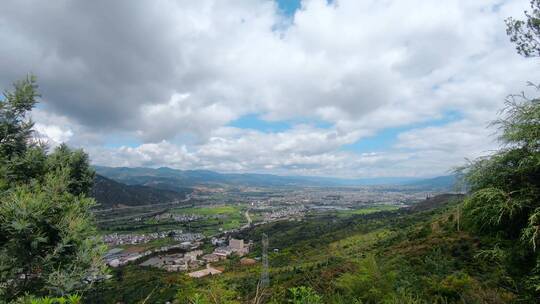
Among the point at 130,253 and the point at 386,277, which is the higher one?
the point at 386,277

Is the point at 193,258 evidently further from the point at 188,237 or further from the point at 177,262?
the point at 188,237

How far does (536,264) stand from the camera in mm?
6379

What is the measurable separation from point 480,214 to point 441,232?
3373cm

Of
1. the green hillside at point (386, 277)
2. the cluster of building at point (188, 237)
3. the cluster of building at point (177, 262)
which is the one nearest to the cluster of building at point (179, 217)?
the cluster of building at point (188, 237)

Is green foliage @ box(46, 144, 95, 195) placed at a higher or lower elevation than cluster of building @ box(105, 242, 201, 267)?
higher

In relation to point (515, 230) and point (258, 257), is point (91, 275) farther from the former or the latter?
point (258, 257)

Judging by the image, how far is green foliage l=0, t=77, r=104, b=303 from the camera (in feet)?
18.5

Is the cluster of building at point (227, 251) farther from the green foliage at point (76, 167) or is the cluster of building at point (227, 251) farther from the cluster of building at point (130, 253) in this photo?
the green foliage at point (76, 167)

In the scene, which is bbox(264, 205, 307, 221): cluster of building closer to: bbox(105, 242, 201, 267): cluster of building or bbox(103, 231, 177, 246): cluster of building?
bbox(103, 231, 177, 246): cluster of building

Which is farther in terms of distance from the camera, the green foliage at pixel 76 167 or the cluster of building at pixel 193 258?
the cluster of building at pixel 193 258

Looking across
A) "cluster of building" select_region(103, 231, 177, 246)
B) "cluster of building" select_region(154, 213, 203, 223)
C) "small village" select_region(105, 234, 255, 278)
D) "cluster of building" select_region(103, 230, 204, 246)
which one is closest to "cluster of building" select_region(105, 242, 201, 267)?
"small village" select_region(105, 234, 255, 278)

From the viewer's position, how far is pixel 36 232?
5918 millimetres

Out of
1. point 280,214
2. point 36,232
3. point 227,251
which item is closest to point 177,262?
point 227,251

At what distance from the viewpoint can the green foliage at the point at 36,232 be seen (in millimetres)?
5633
